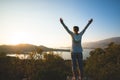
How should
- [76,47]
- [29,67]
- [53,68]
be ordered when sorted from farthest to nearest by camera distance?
[29,67], [53,68], [76,47]

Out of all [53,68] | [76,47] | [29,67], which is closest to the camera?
[76,47]

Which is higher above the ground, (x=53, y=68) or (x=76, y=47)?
(x=76, y=47)

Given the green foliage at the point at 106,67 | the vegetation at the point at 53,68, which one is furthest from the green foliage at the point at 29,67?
the green foliage at the point at 106,67

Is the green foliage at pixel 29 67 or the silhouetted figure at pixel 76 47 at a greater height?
the silhouetted figure at pixel 76 47

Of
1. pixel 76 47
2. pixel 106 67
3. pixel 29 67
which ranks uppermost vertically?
pixel 76 47

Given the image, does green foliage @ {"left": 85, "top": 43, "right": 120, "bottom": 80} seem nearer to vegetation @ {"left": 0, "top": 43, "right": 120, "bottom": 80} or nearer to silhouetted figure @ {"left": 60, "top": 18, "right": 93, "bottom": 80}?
vegetation @ {"left": 0, "top": 43, "right": 120, "bottom": 80}

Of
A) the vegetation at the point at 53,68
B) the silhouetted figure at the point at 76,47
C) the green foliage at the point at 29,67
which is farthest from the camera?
the green foliage at the point at 29,67

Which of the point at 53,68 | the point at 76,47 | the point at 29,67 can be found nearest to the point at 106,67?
the point at 53,68

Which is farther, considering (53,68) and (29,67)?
(29,67)

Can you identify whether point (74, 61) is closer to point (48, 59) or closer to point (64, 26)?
point (64, 26)

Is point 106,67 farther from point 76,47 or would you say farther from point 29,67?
point 76,47

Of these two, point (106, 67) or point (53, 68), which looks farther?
point (106, 67)

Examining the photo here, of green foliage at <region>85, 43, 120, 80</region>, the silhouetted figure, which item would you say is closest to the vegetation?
green foliage at <region>85, 43, 120, 80</region>

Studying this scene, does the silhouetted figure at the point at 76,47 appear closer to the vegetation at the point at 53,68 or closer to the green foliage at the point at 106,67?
the vegetation at the point at 53,68
